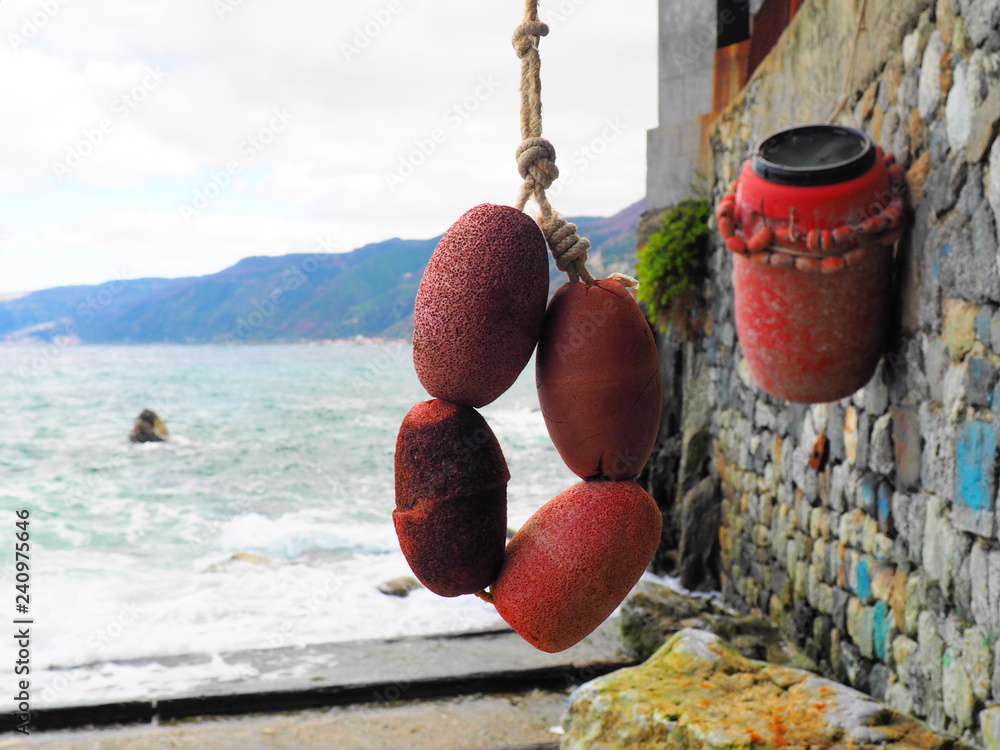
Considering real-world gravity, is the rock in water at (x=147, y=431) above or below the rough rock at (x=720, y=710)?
below

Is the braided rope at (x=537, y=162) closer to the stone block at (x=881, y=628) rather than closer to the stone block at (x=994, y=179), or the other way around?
the stone block at (x=994, y=179)

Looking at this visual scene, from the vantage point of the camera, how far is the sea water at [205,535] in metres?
5.83

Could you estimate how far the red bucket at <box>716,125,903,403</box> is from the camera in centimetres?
264

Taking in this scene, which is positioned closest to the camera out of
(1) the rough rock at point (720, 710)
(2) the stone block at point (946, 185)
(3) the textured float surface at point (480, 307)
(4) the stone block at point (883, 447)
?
(3) the textured float surface at point (480, 307)

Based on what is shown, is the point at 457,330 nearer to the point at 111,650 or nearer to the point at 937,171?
the point at 937,171

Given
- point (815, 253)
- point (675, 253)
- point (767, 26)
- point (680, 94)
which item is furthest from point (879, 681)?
point (680, 94)

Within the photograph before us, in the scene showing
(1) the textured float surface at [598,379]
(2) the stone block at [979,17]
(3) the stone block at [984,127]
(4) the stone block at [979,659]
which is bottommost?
(4) the stone block at [979,659]

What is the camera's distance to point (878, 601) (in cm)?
318

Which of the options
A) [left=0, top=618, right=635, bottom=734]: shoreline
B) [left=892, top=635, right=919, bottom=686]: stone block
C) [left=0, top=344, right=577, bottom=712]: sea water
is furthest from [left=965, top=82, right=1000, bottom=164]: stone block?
[left=0, top=344, right=577, bottom=712]: sea water

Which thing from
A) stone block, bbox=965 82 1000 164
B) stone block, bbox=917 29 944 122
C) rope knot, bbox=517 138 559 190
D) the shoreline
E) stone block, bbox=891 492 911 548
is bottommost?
the shoreline

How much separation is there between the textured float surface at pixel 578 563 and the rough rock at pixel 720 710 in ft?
6.33

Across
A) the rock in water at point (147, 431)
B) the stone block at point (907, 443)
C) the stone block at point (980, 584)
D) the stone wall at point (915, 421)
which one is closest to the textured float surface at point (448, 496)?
the stone wall at point (915, 421)

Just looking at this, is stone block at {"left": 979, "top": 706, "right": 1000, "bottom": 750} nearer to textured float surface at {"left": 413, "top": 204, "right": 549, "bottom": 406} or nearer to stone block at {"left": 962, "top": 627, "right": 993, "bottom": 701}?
stone block at {"left": 962, "top": 627, "right": 993, "bottom": 701}

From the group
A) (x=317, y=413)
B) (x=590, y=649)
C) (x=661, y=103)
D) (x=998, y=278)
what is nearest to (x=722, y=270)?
(x=661, y=103)
